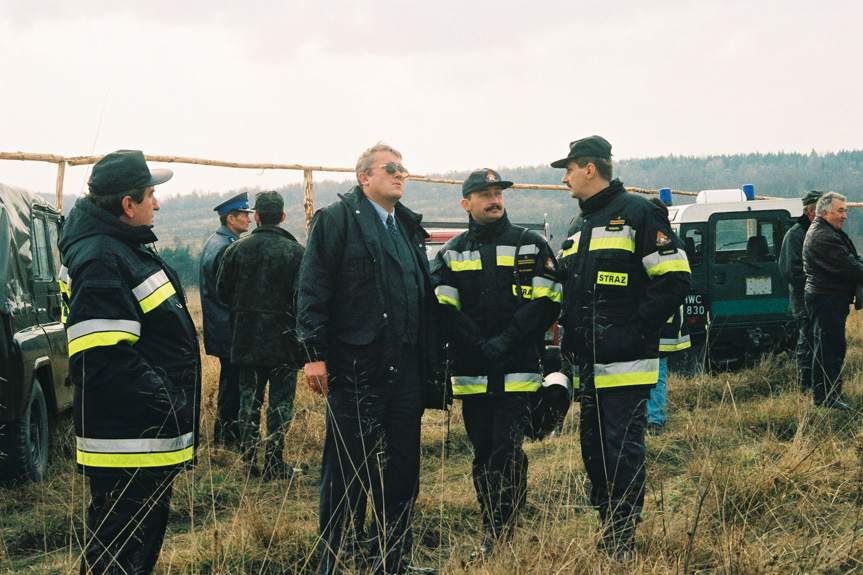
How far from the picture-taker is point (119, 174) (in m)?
2.67

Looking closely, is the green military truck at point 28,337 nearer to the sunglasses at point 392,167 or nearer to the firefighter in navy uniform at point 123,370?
the firefighter in navy uniform at point 123,370

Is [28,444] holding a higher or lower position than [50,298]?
lower

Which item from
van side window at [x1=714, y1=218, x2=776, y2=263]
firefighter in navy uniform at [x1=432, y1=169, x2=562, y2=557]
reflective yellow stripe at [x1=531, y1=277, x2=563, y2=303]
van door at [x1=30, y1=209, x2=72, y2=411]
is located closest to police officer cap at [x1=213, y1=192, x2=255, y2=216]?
van door at [x1=30, y1=209, x2=72, y2=411]

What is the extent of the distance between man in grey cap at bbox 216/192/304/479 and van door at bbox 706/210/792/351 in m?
5.11

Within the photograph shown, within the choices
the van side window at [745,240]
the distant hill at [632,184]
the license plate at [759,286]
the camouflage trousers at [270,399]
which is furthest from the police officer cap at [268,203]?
the distant hill at [632,184]

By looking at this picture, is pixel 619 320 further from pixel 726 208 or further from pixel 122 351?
pixel 726 208

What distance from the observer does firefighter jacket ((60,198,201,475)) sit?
8.12ft

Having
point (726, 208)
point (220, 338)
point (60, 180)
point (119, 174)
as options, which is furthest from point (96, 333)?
point (726, 208)

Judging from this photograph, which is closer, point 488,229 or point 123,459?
point 123,459

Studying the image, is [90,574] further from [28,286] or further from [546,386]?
[28,286]

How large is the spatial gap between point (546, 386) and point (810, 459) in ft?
5.89

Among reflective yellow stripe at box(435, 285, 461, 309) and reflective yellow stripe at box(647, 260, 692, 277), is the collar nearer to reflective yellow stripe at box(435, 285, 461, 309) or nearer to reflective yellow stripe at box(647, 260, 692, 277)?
reflective yellow stripe at box(435, 285, 461, 309)

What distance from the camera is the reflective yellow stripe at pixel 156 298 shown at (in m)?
2.60

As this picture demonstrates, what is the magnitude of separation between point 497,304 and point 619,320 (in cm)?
65
